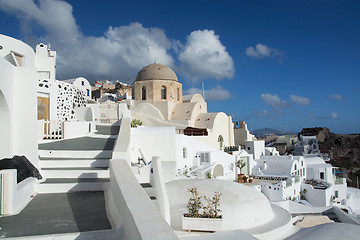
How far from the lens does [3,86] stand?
6.37 metres

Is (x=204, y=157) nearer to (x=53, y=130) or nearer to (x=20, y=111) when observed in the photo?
(x=53, y=130)

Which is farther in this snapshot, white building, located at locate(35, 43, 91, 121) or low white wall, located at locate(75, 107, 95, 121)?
low white wall, located at locate(75, 107, 95, 121)

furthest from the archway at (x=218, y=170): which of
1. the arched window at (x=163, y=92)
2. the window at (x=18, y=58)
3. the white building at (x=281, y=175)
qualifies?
the window at (x=18, y=58)

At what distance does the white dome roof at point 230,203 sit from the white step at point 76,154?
208cm

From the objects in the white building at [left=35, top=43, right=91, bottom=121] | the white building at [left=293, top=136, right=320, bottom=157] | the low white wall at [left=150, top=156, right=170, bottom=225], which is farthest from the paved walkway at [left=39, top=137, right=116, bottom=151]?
the white building at [left=293, top=136, right=320, bottom=157]

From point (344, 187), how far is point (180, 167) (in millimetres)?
15397

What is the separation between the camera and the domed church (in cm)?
2420

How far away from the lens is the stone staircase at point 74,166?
610 cm

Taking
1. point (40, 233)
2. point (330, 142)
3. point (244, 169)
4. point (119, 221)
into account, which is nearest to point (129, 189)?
point (119, 221)

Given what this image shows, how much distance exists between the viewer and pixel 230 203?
7.06 metres

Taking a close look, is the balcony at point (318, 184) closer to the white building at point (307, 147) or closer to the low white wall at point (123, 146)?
the low white wall at point (123, 146)

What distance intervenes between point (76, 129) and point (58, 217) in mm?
7704

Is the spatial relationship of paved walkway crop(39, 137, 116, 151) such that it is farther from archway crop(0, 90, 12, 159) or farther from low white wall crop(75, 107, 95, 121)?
low white wall crop(75, 107, 95, 121)

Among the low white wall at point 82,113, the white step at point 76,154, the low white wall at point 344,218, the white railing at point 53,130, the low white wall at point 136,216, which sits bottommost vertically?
the low white wall at point 344,218
